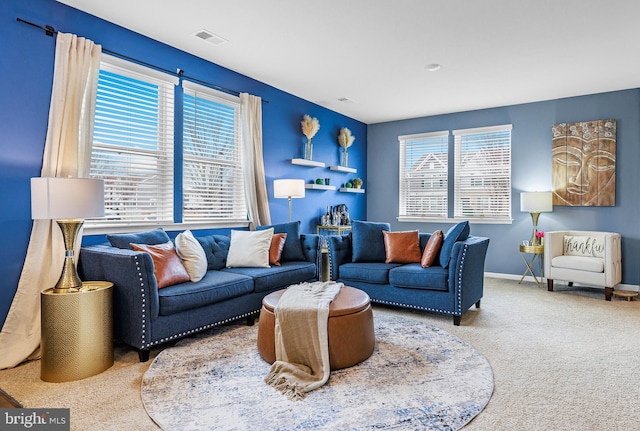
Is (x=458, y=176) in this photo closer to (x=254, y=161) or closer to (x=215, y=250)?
(x=254, y=161)

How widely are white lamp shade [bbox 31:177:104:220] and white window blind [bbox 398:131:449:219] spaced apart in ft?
17.5

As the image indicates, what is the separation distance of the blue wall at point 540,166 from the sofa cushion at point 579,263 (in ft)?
2.58

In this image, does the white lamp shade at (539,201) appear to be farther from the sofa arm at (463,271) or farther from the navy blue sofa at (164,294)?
the navy blue sofa at (164,294)

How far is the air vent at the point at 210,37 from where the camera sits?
350cm

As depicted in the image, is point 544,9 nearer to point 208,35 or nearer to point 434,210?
point 208,35

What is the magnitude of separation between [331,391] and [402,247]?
2303 millimetres

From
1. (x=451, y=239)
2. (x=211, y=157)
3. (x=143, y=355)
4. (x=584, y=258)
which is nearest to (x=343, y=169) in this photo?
(x=211, y=157)

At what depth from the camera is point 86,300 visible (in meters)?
2.47

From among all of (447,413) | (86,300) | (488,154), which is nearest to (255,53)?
(86,300)

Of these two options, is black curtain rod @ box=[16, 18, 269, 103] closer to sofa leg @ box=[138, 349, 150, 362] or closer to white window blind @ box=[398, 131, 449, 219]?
sofa leg @ box=[138, 349, 150, 362]

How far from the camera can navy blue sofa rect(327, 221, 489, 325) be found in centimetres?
357

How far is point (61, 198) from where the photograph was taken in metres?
2.39

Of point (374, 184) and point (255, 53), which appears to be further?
point (374, 184)

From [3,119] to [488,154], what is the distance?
5.98 m
